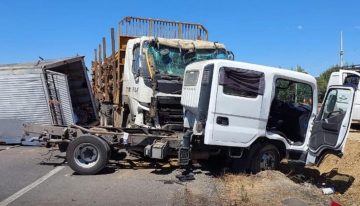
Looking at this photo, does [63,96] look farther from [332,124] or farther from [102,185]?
[332,124]

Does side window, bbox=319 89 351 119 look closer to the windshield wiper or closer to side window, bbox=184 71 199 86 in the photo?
side window, bbox=184 71 199 86

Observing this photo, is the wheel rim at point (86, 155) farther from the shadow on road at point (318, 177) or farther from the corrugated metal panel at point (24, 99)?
the corrugated metal panel at point (24, 99)

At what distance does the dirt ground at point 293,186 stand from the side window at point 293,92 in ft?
5.03

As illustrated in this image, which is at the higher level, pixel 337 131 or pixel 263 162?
pixel 337 131

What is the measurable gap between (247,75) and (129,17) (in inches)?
238

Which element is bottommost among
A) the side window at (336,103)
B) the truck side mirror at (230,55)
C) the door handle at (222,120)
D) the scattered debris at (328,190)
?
the scattered debris at (328,190)

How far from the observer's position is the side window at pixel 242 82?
8859mm

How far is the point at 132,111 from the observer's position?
12.5 meters

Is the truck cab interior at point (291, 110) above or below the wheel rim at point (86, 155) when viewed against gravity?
above

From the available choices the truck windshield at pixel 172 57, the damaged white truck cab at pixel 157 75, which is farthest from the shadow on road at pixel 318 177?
the truck windshield at pixel 172 57

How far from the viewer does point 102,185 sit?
28.3 ft

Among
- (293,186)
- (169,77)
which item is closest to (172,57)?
(169,77)

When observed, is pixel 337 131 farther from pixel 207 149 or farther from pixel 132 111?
pixel 132 111

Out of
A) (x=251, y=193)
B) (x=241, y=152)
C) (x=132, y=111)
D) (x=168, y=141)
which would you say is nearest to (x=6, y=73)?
(x=132, y=111)
